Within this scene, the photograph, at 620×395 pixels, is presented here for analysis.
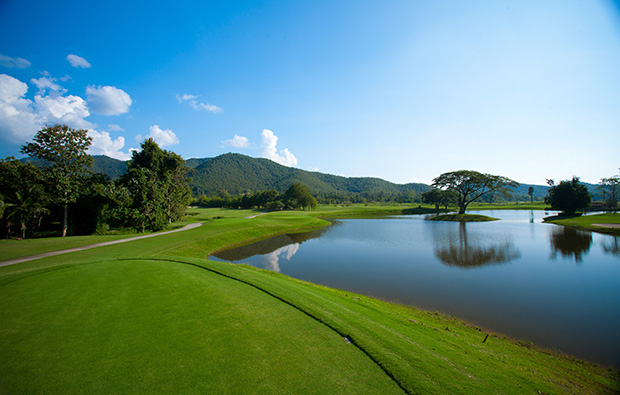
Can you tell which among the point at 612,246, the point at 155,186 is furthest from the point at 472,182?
the point at 155,186

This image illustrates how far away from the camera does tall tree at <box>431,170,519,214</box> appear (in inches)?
2286

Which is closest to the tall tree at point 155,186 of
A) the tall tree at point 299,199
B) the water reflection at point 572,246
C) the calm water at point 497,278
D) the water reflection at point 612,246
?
the calm water at point 497,278

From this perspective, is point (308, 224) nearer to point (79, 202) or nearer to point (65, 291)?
point (79, 202)

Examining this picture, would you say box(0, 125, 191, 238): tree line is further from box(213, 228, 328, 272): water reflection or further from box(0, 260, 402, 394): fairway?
box(0, 260, 402, 394): fairway

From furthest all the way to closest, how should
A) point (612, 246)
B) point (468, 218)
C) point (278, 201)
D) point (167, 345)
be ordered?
point (278, 201), point (468, 218), point (612, 246), point (167, 345)

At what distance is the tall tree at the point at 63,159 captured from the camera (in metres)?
22.3

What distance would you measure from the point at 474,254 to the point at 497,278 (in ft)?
24.2

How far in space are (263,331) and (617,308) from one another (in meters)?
15.4

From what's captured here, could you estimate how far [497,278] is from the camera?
14.5 meters

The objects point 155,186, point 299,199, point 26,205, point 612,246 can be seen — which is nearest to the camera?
point 26,205

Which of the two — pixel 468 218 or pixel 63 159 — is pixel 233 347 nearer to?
pixel 63 159

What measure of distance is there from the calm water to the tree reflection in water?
73 mm

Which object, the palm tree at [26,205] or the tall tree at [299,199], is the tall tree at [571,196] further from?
the palm tree at [26,205]

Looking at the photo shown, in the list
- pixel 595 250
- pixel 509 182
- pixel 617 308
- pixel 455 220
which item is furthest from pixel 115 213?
pixel 509 182
